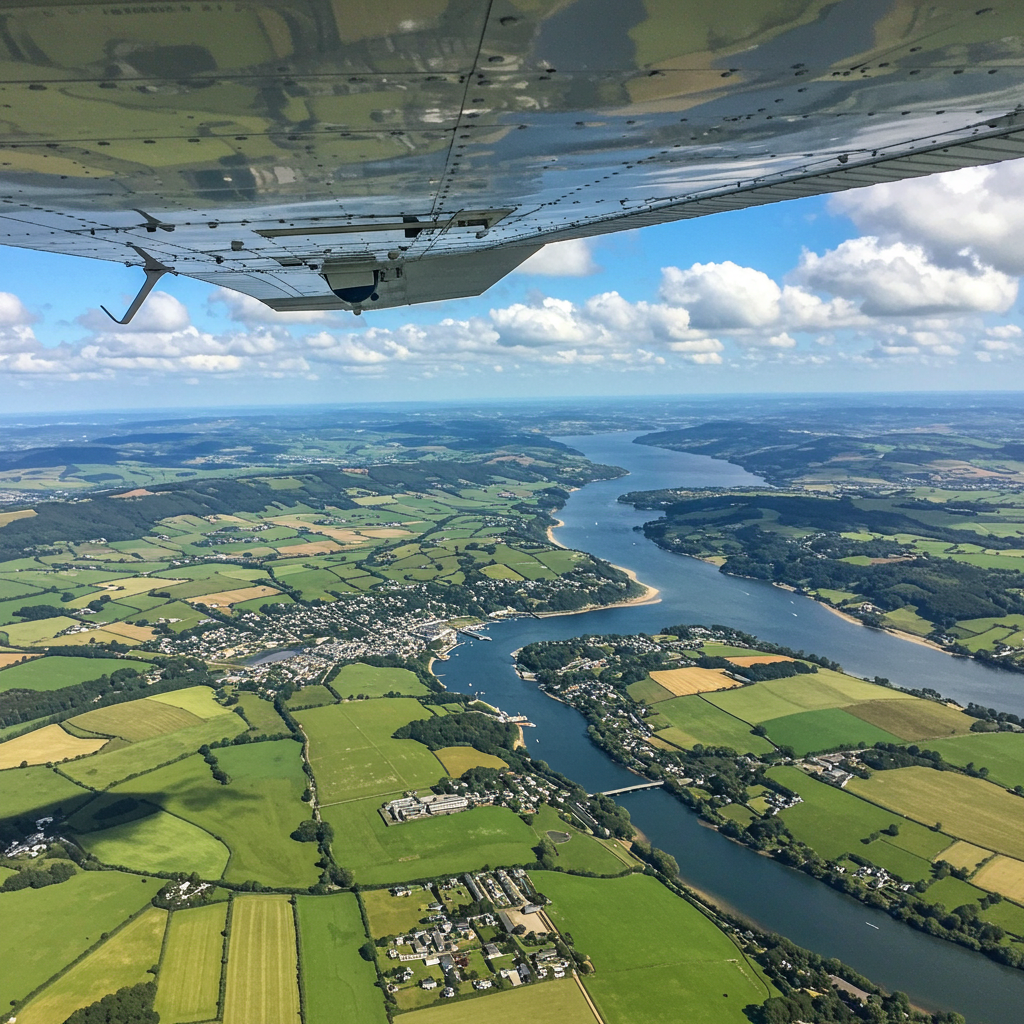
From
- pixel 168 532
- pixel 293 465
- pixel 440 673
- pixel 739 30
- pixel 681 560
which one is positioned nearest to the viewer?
pixel 739 30

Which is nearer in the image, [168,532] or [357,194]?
[357,194]

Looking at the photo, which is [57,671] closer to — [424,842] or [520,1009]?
[424,842]

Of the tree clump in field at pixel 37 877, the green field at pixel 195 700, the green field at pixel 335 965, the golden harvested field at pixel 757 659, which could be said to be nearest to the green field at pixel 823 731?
the golden harvested field at pixel 757 659

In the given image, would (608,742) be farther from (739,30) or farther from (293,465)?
(293,465)

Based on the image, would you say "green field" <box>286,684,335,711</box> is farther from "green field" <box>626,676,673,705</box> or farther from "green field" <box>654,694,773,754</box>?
"green field" <box>654,694,773,754</box>

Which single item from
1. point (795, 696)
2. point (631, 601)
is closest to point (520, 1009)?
point (795, 696)

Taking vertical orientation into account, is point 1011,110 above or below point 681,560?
above

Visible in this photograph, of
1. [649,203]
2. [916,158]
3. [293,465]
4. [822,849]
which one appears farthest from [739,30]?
[293,465]
